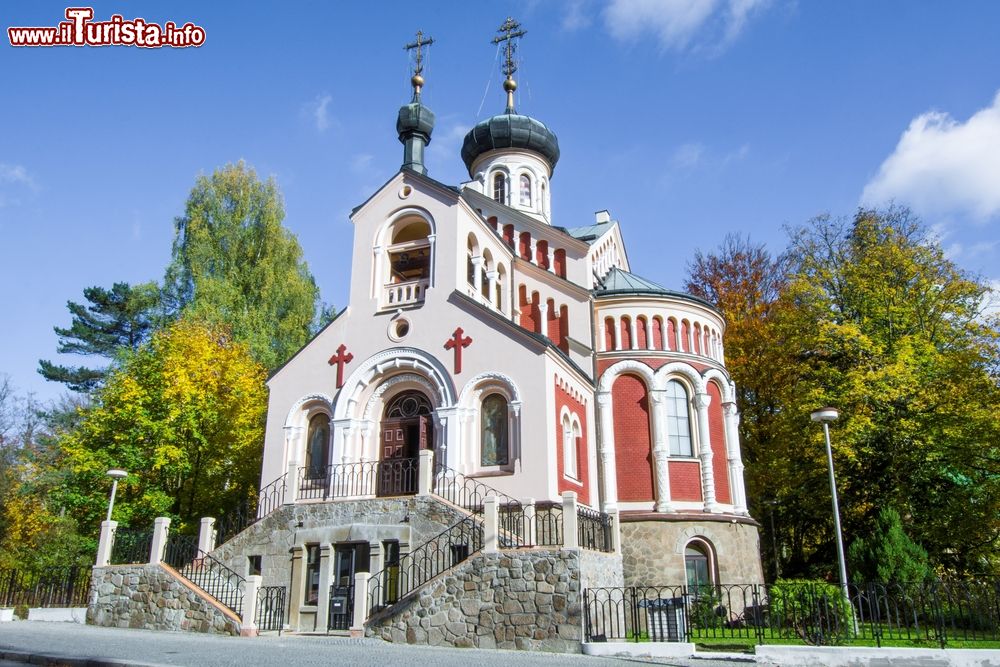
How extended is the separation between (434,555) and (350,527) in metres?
2.04

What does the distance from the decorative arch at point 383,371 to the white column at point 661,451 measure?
6.46m

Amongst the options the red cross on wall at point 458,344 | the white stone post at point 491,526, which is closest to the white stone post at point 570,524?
the white stone post at point 491,526

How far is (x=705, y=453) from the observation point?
851 inches

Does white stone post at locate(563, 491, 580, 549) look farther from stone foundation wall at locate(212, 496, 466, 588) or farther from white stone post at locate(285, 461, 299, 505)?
white stone post at locate(285, 461, 299, 505)

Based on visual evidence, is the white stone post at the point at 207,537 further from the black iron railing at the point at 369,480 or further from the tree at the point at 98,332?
the tree at the point at 98,332

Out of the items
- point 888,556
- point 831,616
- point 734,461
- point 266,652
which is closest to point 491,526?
point 266,652

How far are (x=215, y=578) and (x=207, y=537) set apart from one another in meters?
1.05

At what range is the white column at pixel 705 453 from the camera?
21.2m

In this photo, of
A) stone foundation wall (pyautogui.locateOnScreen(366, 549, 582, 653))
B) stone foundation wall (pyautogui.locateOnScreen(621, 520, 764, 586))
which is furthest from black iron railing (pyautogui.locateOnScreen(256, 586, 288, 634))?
stone foundation wall (pyautogui.locateOnScreen(621, 520, 764, 586))

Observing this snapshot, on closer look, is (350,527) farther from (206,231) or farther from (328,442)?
(206,231)

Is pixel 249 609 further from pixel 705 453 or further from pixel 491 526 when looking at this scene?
pixel 705 453

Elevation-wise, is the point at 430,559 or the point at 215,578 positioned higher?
the point at 430,559

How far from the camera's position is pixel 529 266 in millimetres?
23156

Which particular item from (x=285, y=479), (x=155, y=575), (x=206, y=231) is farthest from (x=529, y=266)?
(x=206, y=231)
